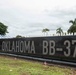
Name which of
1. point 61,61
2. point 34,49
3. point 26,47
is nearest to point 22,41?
point 26,47

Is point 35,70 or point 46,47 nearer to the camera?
point 35,70

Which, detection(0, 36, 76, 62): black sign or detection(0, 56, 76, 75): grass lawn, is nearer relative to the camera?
detection(0, 56, 76, 75): grass lawn

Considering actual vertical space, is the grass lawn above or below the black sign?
below

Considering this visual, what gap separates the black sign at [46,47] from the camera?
14688 mm

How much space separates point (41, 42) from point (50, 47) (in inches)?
60.3

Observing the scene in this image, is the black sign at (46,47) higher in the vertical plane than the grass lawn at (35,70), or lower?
higher

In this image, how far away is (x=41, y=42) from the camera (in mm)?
18266

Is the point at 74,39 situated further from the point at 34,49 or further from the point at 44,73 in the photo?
the point at 34,49

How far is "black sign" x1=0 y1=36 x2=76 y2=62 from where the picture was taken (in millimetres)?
14688

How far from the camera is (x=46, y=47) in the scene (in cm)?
1752

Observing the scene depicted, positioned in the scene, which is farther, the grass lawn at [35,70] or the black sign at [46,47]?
the black sign at [46,47]

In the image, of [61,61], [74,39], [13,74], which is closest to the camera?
[13,74]

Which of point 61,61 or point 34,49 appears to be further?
point 34,49

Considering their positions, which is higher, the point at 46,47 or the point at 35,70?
the point at 46,47
